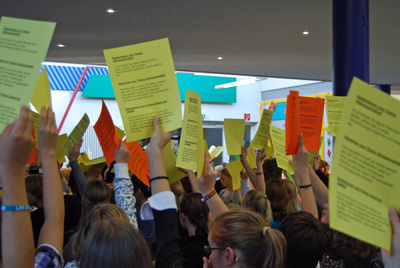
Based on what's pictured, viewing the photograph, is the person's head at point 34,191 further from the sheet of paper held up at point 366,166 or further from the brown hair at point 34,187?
the sheet of paper held up at point 366,166

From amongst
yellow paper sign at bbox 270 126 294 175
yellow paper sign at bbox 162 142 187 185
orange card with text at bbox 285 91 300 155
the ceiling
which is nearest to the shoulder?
yellow paper sign at bbox 162 142 187 185

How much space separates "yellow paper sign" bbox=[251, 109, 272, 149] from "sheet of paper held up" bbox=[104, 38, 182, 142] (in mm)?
1783

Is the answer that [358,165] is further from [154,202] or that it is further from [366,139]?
[154,202]

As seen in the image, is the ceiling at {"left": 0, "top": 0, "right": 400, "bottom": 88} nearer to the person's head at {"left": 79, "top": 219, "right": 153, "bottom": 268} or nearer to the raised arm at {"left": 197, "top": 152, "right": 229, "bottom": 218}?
the raised arm at {"left": 197, "top": 152, "right": 229, "bottom": 218}

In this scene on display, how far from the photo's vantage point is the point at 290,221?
2002 mm

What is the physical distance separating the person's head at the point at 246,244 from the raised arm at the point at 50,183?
550 millimetres

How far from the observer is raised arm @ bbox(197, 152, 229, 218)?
1.94 metres

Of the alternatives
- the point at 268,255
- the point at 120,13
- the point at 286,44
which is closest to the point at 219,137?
the point at 286,44

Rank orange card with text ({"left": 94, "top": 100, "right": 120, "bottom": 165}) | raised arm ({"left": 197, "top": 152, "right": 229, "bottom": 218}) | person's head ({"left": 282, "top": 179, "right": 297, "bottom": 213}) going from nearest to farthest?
raised arm ({"left": 197, "top": 152, "right": 229, "bottom": 218}) < orange card with text ({"left": 94, "top": 100, "right": 120, "bottom": 165}) < person's head ({"left": 282, "top": 179, "right": 297, "bottom": 213})

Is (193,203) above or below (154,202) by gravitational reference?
below

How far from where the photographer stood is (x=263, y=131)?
325cm

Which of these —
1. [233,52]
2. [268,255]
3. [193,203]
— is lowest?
[193,203]

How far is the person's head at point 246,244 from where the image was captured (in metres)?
1.46

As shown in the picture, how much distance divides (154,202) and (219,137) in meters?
15.8
